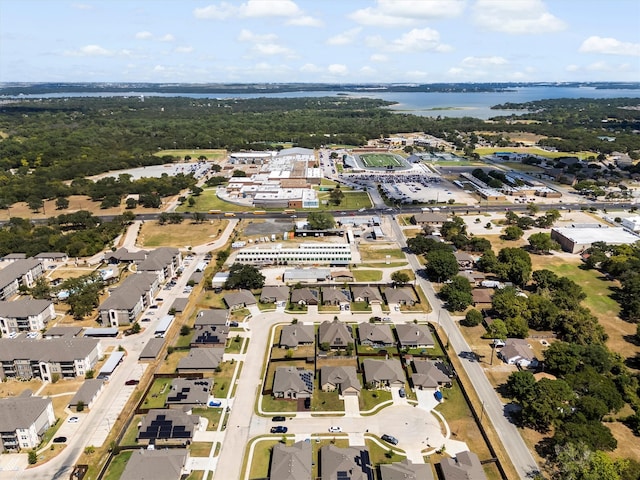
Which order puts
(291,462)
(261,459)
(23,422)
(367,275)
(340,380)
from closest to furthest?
(291,462) → (261,459) → (23,422) → (340,380) → (367,275)

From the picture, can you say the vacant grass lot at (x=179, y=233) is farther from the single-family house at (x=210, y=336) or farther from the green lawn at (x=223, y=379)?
the green lawn at (x=223, y=379)

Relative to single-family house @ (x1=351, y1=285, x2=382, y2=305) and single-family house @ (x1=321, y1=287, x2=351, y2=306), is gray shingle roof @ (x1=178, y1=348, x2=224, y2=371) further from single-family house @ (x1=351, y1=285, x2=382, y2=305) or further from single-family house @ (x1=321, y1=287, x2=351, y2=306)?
single-family house @ (x1=351, y1=285, x2=382, y2=305)

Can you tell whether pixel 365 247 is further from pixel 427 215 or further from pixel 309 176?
pixel 309 176

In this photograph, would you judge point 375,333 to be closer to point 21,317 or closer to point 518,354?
point 518,354

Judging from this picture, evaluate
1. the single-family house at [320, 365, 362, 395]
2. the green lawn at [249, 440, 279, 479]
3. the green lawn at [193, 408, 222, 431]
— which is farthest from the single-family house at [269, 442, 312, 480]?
the single-family house at [320, 365, 362, 395]

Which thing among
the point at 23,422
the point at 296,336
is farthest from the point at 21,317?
the point at 296,336

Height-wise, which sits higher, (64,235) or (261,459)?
(64,235)

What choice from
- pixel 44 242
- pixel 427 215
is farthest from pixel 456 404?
pixel 44 242
